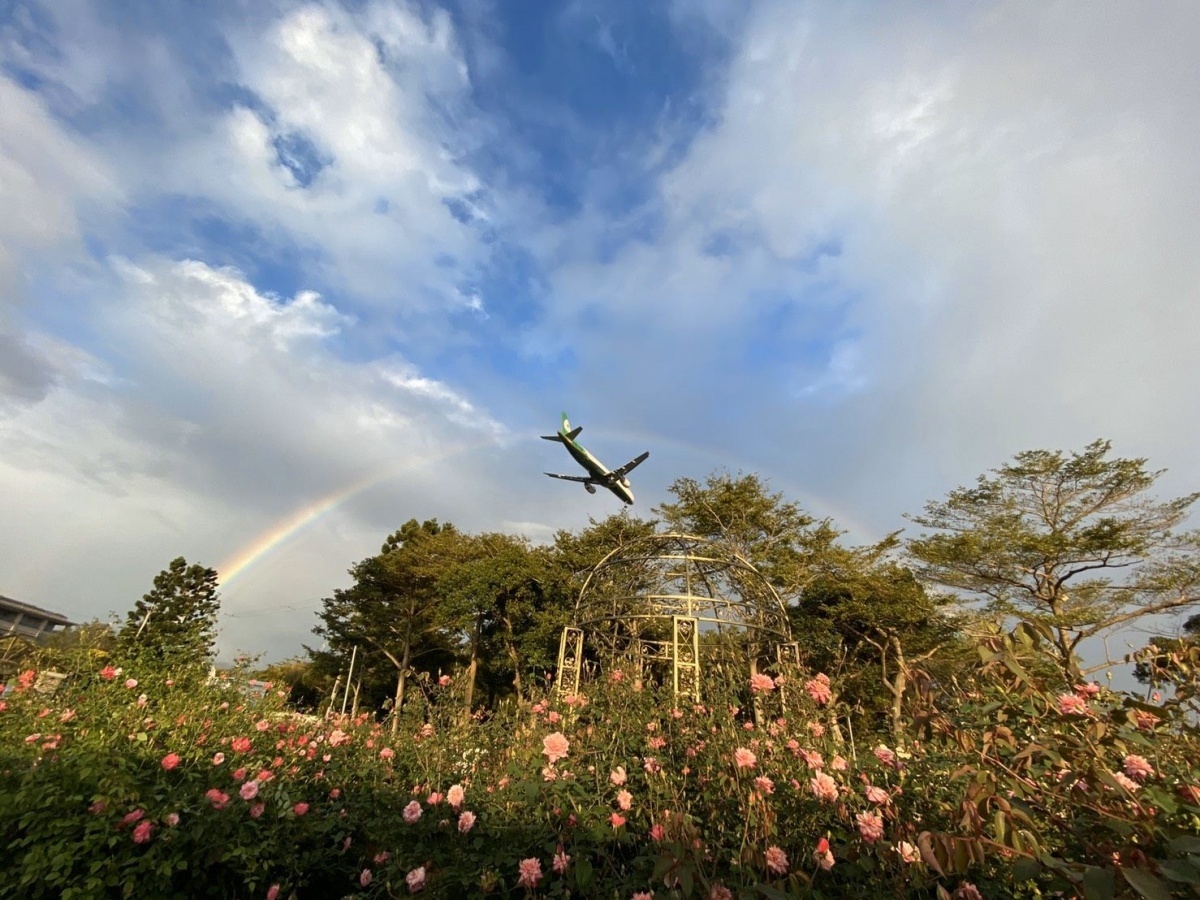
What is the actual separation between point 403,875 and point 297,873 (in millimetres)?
855

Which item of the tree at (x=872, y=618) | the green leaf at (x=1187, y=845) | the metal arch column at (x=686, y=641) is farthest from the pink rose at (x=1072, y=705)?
the tree at (x=872, y=618)

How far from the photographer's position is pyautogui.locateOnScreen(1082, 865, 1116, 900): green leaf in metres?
0.92

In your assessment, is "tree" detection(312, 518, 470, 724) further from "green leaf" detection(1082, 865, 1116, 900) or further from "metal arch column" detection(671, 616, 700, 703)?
"green leaf" detection(1082, 865, 1116, 900)

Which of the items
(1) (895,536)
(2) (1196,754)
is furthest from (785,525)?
(2) (1196,754)

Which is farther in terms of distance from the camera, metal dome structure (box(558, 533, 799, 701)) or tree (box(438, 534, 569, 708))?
tree (box(438, 534, 569, 708))

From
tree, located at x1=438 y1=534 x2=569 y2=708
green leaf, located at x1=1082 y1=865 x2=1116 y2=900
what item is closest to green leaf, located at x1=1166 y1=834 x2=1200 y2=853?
green leaf, located at x1=1082 y1=865 x2=1116 y2=900

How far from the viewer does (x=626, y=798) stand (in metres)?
2.08

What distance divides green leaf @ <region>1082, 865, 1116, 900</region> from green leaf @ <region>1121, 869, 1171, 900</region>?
0.14 feet

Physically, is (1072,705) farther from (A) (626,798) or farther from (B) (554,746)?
(B) (554,746)

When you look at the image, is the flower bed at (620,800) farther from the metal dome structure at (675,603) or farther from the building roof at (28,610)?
the building roof at (28,610)

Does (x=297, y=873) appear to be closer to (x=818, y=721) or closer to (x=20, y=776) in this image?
(x=20, y=776)

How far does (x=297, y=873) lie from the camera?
2.72 meters

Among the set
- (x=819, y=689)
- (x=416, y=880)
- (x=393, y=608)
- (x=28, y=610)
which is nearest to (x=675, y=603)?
(x=819, y=689)

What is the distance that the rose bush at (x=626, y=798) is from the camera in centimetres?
140
